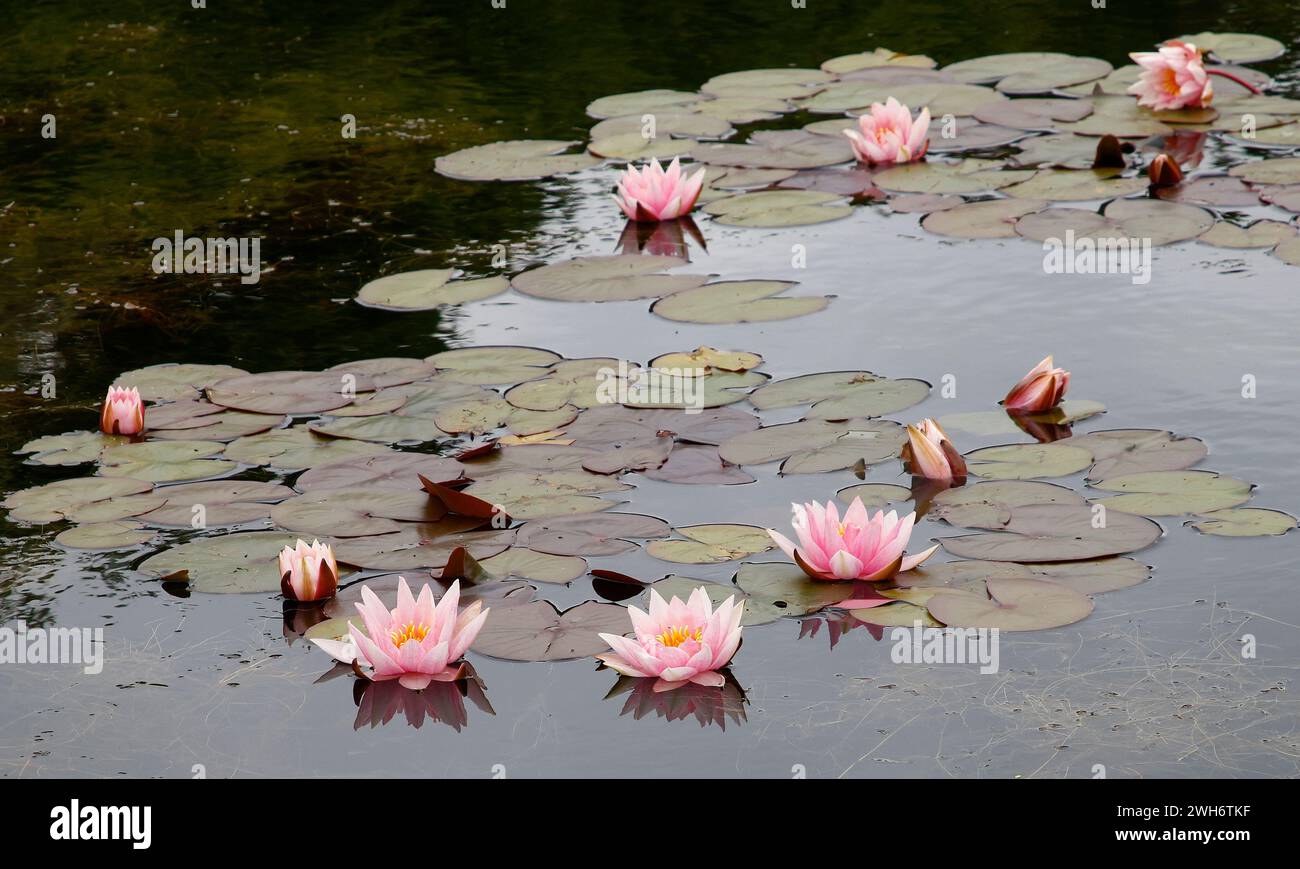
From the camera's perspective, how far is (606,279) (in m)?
5.19

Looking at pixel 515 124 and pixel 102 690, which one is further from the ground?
pixel 515 124

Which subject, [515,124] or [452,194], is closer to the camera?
[452,194]

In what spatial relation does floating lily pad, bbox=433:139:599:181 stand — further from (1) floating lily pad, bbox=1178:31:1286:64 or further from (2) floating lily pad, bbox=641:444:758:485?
(1) floating lily pad, bbox=1178:31:1286:64

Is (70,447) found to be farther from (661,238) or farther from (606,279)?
(661,238)

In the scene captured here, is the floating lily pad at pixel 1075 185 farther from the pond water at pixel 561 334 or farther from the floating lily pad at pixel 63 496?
the floating lily pad at pixel 63 496

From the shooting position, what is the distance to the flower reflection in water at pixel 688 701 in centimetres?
278

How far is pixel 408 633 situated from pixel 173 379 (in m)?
1.89

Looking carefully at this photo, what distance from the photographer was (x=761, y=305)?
15.9 feet

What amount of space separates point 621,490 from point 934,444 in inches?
30.4

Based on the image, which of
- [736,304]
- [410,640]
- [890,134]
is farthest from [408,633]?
[890,134]

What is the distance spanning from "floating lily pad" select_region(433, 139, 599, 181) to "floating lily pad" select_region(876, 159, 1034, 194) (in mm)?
1351

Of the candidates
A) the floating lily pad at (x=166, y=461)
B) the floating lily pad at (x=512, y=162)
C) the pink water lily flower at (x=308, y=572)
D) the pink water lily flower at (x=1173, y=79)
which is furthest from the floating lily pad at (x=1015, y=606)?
the pink water lily flower at (x=1173, y=79)

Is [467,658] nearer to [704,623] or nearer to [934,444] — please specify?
[704,623]
